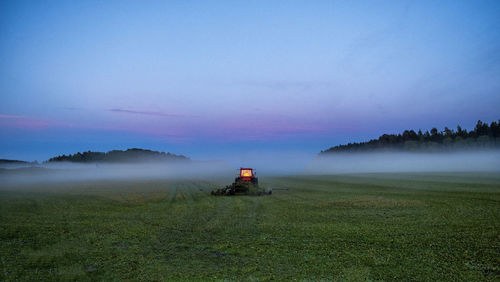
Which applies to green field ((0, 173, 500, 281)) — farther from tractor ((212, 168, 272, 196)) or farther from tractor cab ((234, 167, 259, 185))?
tractor cab ((234, 167, 259, 185))

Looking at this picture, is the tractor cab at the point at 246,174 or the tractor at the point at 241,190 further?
the tractor cab at the point at 246,174

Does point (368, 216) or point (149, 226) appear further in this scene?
point (368, 216)

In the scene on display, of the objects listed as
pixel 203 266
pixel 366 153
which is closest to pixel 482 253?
pixel 203 266

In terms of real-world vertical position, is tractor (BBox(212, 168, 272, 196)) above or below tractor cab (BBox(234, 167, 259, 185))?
below

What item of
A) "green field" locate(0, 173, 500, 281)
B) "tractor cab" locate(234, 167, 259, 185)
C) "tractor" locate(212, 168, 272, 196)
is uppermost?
"tractor cab" locate(234, 167, 259, 185)

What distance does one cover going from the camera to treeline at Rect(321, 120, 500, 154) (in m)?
105

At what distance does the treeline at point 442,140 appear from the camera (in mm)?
105188

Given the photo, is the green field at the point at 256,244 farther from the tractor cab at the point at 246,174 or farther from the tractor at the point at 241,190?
the tractor cab at the point at 246,174

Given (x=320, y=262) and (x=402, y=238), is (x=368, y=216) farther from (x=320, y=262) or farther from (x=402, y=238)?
(x=320, y=262)

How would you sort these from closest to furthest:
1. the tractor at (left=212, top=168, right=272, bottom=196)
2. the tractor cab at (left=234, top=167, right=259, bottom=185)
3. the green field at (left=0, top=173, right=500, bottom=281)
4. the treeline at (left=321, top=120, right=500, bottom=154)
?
1. the green field at (left=0, top=173, right=500, bottom=281)
2. the tractor at (left=212, top=168, right=272, bottom=196)
3. the tractor cab at (left=234, top=167, right=259, bottom=185)
4. the treeline at (left=321, top=120, right=500, bottom=154)

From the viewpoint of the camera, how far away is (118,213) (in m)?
19.2

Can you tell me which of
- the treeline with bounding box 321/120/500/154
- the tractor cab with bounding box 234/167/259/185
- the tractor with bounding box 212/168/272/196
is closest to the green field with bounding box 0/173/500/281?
the tractor with bounding box 212/168/272/196

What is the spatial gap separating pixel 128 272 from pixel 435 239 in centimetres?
1035

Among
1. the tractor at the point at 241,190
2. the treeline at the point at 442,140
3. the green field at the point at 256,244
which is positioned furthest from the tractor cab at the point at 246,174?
the treeline at the point at 442,140
